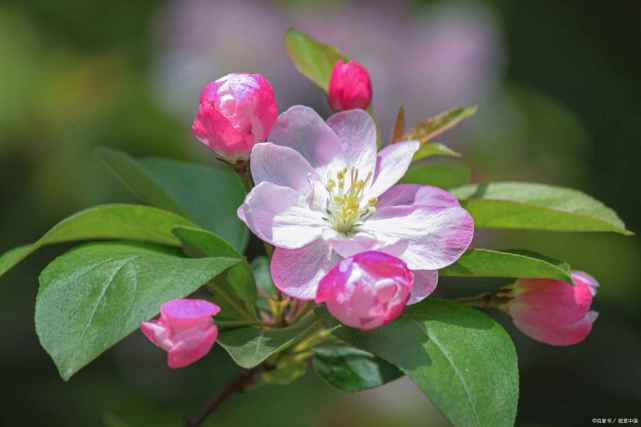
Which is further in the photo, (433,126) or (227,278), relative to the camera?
(433,126)

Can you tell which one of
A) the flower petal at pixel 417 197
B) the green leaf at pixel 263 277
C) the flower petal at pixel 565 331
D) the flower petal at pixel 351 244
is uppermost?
the flower petal at pixel 417 197

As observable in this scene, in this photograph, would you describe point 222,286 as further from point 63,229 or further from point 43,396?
point 43,396

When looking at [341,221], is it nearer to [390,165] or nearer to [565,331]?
[390,165]

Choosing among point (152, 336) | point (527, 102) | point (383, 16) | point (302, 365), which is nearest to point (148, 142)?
point (383, 16)

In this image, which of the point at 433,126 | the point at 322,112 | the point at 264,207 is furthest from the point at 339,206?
the point at 322,112

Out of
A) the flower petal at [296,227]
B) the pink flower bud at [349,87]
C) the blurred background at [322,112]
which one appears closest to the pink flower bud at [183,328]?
the flower petal at [296,227]

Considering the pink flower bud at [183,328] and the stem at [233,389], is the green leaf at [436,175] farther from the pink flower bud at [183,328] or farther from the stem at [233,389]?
the pink flower bud at [183,328]

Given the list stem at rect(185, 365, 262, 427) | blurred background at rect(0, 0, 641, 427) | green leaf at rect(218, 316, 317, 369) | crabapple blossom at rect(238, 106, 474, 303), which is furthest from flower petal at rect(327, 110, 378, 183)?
blurred background at rect(0, 0, 641, 427)
